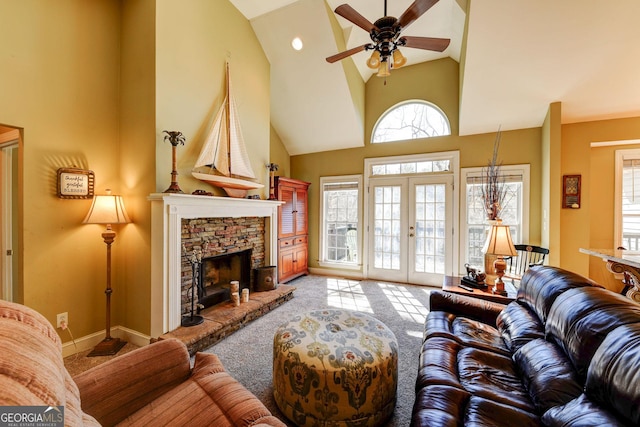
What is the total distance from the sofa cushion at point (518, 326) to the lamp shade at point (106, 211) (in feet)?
11.2

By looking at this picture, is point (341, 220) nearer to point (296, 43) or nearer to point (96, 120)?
point (296, 43)

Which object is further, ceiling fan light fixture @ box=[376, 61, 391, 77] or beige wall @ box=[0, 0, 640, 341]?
ceiling fan light fixture @ box=[376, 61, 391, 77]

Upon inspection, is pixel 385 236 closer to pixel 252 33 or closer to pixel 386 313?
pixel 386 313

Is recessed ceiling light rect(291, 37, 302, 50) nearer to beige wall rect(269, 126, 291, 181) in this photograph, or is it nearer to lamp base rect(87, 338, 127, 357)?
beige wall rect(269, 126, 291, 181)

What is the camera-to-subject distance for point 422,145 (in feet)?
15.6

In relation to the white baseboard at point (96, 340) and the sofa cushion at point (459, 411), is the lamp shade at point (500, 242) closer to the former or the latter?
the sofa cushion at point (459, 411)

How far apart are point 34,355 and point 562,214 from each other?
5.51 m

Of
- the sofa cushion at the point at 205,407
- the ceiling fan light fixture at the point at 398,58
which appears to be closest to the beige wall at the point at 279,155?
the ceiling fan light fixture at the point at 398,58

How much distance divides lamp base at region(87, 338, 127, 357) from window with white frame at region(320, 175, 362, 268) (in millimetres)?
3673

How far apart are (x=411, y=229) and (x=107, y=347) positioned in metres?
4.54

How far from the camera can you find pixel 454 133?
4543mm

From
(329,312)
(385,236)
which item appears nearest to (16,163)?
(329,312)

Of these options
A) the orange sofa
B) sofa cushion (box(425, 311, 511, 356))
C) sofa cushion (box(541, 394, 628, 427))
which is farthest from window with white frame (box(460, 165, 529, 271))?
the orange sofa

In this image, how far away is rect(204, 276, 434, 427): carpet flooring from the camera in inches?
80.2
